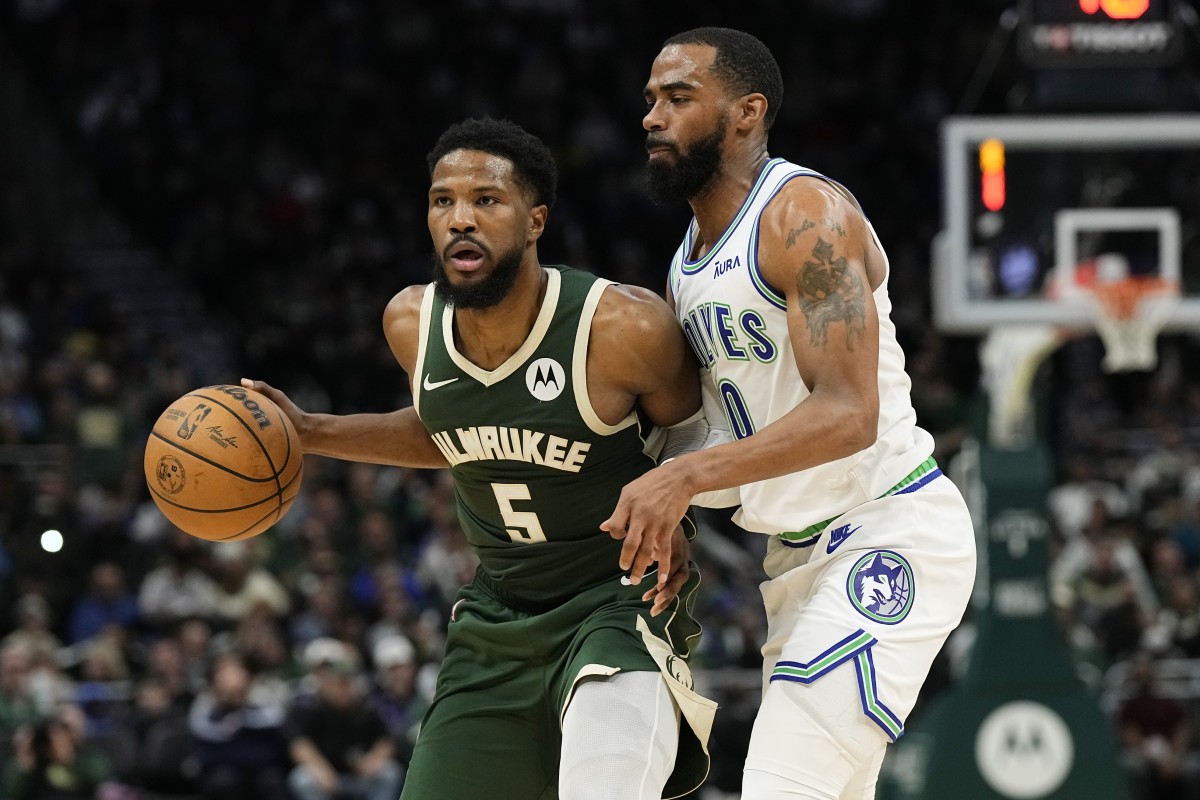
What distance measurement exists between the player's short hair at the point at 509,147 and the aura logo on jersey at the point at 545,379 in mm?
450

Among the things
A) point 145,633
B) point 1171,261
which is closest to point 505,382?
point 1171,261

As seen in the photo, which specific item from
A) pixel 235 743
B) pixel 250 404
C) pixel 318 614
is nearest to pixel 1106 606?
pixel 318 614

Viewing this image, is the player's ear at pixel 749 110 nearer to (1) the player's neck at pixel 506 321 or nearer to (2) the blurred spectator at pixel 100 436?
(1) the player's neck at pixel 506 321

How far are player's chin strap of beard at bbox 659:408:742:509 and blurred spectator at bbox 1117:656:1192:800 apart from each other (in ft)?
26.5

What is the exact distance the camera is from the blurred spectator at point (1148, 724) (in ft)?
38.8

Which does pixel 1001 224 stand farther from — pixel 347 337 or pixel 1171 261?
pixel 347 337

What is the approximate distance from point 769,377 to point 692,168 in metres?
0.59

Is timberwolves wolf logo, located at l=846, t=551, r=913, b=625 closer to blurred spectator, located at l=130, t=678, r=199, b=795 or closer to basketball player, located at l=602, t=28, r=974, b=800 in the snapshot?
basketball player, located at l=602, t=28, r=974, b=800

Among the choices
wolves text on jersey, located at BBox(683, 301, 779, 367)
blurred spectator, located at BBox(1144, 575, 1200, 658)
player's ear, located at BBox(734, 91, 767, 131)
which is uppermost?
player's ear, located at BBox(734, 91, 767, 131)

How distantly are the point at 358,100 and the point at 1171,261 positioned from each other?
10.9m

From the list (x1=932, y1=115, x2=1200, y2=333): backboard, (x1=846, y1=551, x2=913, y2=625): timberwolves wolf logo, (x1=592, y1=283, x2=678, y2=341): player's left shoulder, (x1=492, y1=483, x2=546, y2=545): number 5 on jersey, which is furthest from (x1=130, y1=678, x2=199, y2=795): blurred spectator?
(x1=846, y1=551, x2=913, y2=625): timberwolves wolf logo

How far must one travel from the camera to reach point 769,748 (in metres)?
4.11

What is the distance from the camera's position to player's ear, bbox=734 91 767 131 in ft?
14.9

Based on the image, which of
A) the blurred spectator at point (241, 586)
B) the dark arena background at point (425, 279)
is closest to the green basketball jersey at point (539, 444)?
the dark arena background at point (425, 279)
